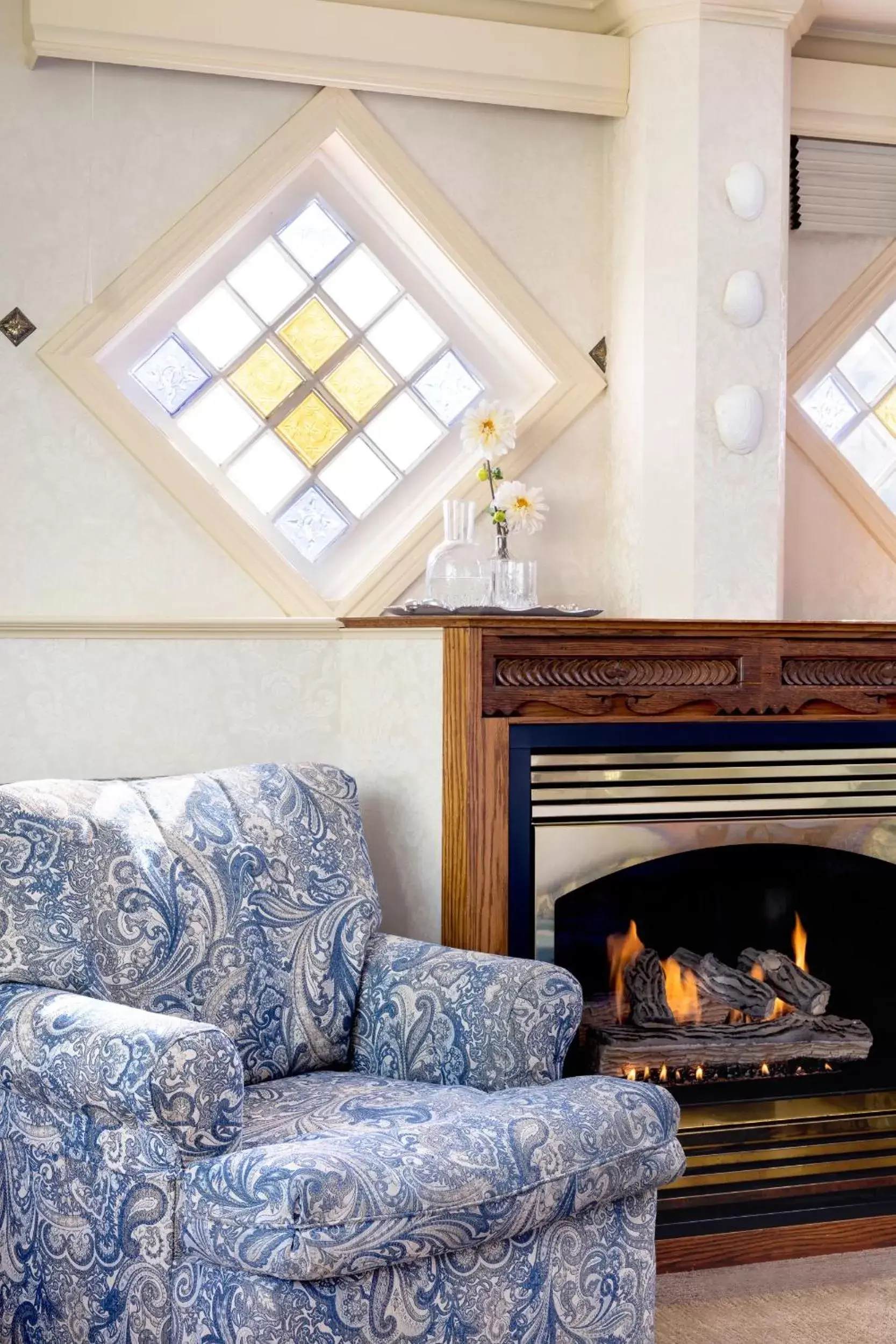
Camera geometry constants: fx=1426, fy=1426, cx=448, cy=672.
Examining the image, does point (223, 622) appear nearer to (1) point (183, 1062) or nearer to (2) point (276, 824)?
(2) point (276, 824)

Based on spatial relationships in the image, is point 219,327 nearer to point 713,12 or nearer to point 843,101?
point 713,12

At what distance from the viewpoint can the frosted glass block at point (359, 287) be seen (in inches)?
130

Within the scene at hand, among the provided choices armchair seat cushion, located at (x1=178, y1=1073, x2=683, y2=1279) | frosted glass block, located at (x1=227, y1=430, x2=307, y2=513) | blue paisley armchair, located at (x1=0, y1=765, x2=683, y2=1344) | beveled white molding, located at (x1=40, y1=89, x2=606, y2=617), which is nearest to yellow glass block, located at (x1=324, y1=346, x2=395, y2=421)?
frosted glass block, located at (x1=227, y1=430, x2=307, y2=513)

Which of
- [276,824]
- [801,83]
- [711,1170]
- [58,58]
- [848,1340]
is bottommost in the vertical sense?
[848,1340]

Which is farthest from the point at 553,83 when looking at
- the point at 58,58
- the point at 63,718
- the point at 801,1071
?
the point at 801,1071

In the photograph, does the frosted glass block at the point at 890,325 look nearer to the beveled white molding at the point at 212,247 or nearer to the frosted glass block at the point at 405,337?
the beveled white molding at the point at 212,247

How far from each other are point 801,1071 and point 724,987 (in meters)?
0.26

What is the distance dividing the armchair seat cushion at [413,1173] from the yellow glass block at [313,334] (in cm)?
176

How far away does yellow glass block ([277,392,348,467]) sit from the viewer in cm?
326

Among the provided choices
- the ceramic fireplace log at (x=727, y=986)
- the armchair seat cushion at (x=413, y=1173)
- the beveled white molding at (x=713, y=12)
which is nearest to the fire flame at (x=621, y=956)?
the ceramic fireplace log at (x=727, y=986)

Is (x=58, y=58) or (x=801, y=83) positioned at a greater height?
(x=801, y=83)

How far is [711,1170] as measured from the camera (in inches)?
111

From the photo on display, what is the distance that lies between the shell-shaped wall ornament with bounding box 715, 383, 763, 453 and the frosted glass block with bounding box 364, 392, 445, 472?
2.13 feet

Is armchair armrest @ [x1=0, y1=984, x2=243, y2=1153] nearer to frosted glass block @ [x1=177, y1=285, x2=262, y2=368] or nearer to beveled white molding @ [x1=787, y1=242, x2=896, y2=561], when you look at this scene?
frosted glass block @ [x1=177, y1=285, x2=262, y2=368]
